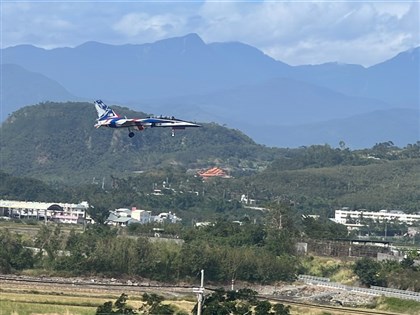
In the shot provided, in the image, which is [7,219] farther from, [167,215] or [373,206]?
[373,206]

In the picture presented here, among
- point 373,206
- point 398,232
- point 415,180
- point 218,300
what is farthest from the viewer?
point 415,180

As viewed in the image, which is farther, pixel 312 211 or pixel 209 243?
pixel 312 211

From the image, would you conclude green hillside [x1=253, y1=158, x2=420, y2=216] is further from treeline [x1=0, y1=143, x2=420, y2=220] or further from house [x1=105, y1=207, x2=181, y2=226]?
house [x1=105, y1=207, x2=181, y2=226]

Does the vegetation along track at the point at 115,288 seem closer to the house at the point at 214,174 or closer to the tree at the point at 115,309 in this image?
the tree at the point at 115,309

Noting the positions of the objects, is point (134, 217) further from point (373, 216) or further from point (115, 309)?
point (115, 309)

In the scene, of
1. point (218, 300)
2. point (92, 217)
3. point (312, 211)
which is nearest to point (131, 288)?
point (218, 300)

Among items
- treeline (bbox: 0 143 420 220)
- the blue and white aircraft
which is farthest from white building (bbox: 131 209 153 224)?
the blue and white aircraft

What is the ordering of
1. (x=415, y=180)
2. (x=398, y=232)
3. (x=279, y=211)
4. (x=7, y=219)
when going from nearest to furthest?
1. (x=279, y=211)
2. (x=7, y=219)
3. (x=398, y=232)
4. (x=415, y=180)
